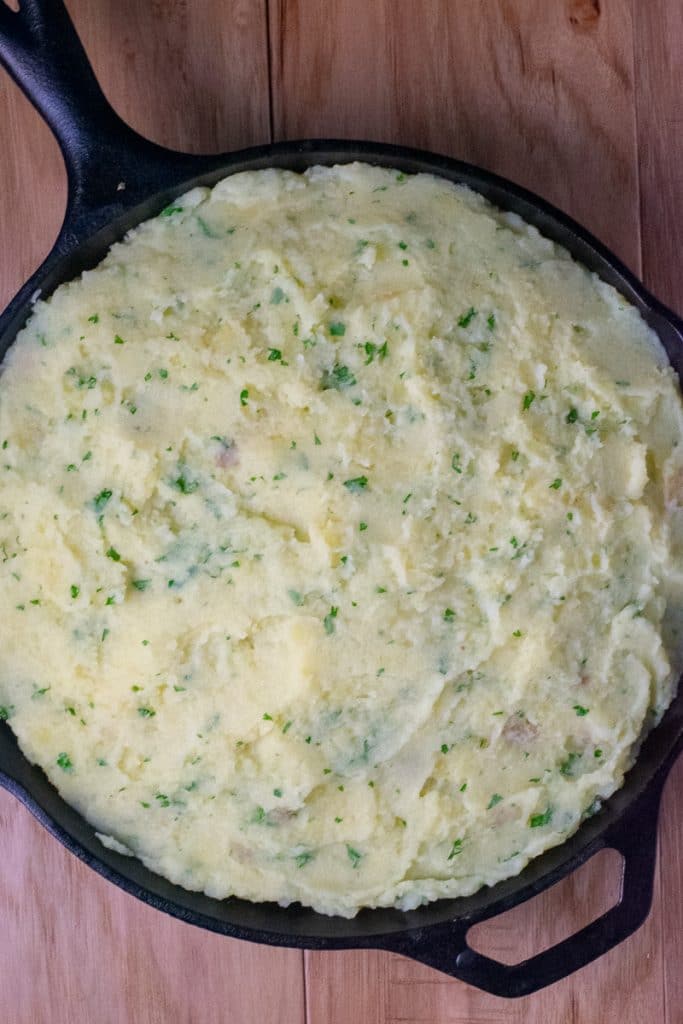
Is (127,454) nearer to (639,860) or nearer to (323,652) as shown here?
(323,652)

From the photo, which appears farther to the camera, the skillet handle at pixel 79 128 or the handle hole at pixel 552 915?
the handle hole at pixel 552 915

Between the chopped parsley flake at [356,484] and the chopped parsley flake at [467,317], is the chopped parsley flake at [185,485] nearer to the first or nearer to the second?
the chopped parsley flake at [356,484]

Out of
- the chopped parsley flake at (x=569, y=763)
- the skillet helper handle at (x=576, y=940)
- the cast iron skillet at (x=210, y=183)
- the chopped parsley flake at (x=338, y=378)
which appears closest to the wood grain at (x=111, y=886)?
the cast iron skillet at (x=210, y=183)

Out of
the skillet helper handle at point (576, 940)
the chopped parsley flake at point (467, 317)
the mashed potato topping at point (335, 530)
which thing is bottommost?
the skillet helper handle at point (576, 940)

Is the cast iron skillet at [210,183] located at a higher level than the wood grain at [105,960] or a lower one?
higher

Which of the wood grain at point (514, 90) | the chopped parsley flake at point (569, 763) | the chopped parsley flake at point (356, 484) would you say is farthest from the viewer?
the wood grain at point (514, 90)

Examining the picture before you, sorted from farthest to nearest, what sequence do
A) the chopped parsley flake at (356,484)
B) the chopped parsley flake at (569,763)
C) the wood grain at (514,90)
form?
the wood grain at (514,90) → the chopped parsley flake at (569,763) → the chopped parsley flake at (356,484)

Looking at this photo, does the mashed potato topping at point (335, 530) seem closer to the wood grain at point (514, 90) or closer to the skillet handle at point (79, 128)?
the skillet handle at point (79, 128)
